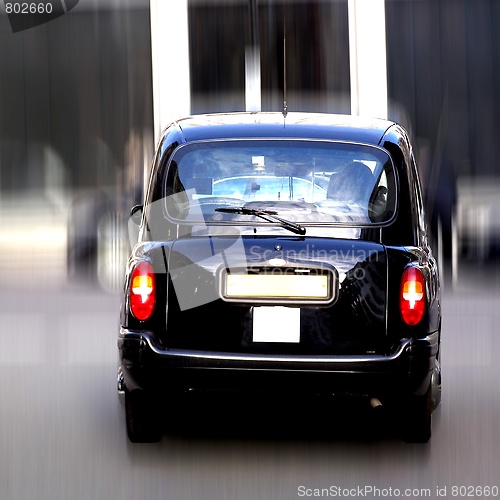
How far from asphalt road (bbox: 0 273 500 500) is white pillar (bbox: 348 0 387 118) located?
367 inches

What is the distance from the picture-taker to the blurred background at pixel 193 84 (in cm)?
1908

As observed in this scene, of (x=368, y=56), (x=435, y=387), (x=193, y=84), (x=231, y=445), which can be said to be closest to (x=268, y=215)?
(x=231, y=445)

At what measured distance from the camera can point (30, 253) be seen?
18875 millimetres

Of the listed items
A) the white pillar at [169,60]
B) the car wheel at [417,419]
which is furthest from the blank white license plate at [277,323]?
the white pillar at [169,60]

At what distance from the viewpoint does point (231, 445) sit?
287 inches

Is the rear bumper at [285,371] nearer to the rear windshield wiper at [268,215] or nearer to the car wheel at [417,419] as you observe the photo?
the car wheel at [417,419]

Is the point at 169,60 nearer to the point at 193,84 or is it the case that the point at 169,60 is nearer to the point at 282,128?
the point at 193,84

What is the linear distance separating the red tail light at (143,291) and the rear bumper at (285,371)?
171 mm

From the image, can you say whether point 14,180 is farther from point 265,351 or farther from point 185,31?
point 265,351

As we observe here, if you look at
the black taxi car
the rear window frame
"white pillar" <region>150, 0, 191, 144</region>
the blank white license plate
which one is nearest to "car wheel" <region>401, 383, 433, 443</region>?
the black taxi car

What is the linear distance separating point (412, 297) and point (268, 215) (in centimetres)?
84

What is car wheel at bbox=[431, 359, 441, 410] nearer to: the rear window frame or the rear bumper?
the rear bumper

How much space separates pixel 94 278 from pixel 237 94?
4575mm

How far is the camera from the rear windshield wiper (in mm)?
7109
